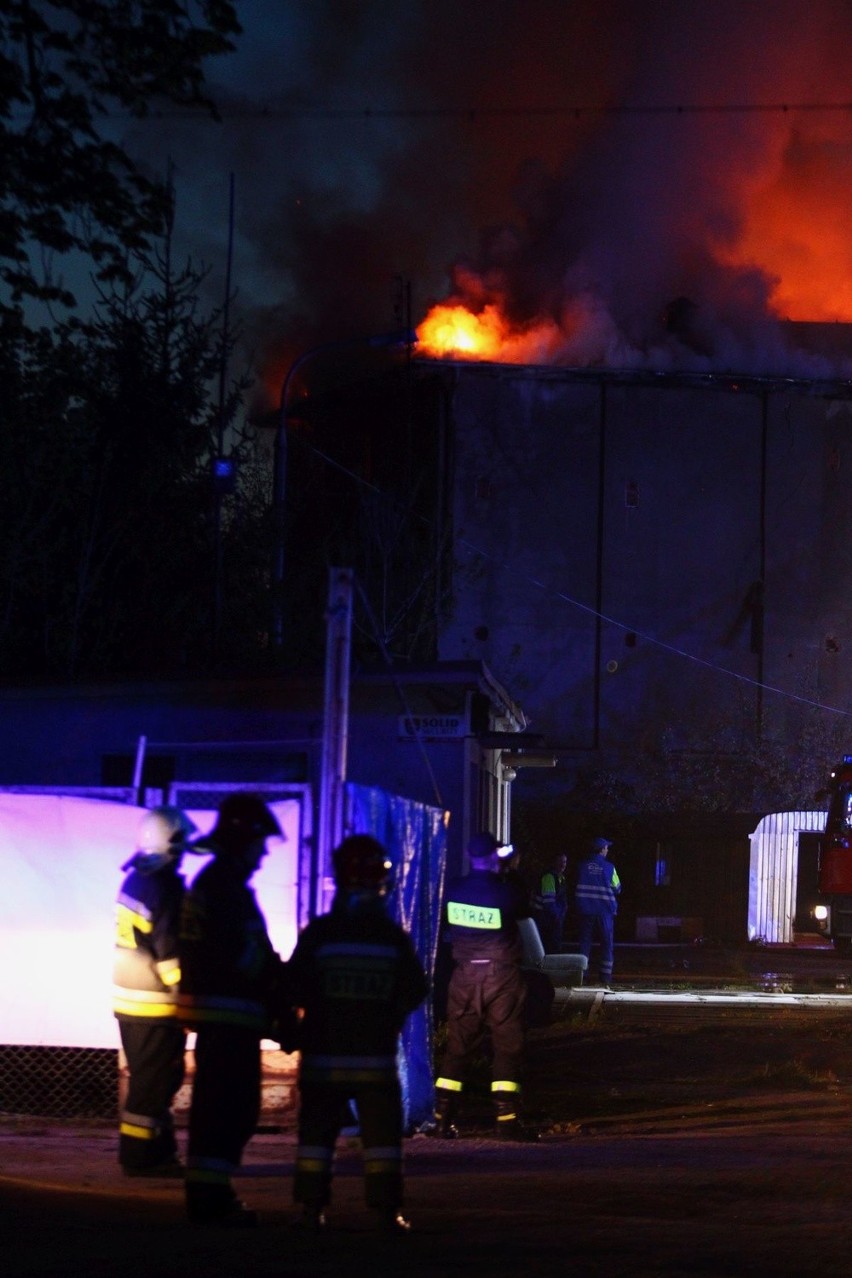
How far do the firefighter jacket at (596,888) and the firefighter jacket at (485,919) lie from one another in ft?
40.7

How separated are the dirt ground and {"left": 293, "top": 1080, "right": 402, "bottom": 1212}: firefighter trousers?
0.64ft

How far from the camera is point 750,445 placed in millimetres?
51250

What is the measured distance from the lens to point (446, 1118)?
10484 millimetres

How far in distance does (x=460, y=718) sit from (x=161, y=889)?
10.9 m

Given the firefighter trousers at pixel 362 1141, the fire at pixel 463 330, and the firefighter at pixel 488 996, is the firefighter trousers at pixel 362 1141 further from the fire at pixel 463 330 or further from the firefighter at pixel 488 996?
the fire at pixel 463 330

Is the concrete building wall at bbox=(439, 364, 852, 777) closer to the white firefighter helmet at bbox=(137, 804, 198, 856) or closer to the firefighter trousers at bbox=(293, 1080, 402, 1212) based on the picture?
the white firefighter helmet at bbox=(137, 804, 198, 856)

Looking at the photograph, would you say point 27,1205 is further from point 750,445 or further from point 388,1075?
point 750,445

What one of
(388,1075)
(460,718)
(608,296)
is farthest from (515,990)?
(608,296)

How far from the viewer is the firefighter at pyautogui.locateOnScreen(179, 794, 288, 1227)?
681 centimetres

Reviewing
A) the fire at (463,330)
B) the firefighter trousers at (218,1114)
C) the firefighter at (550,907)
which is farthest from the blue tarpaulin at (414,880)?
the fire at (463,330)

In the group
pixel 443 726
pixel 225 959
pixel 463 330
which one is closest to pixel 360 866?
pixel 225 959

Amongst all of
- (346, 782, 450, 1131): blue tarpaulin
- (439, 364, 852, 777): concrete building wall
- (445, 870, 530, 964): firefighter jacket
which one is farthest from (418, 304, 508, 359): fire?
(445, 870, 530, 964): firefighter jacket

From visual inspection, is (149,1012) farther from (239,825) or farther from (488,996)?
(488,996)

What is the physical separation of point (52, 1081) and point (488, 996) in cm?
274
